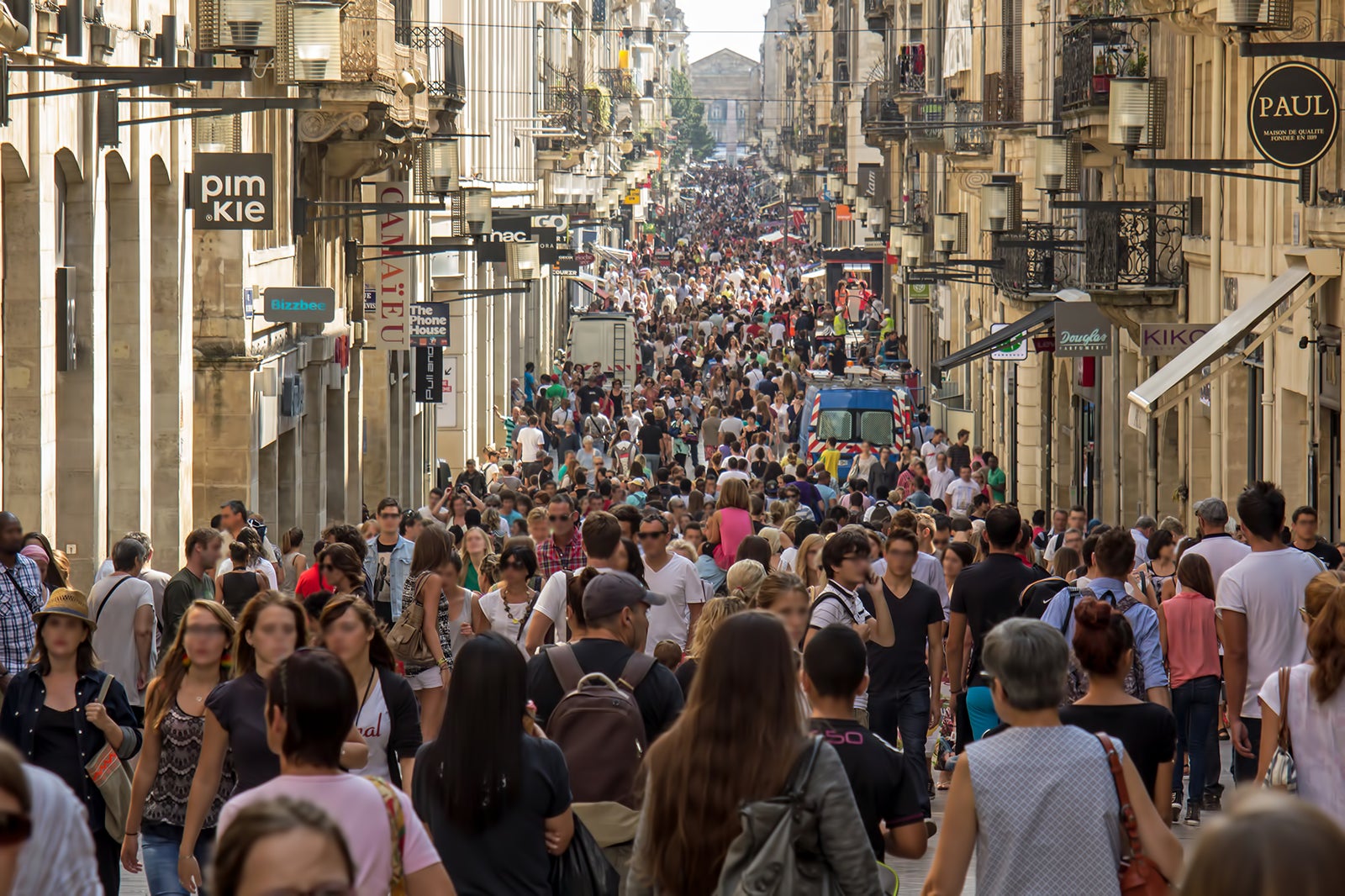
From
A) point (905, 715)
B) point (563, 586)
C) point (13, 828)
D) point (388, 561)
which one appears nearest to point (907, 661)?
point (905, 715)

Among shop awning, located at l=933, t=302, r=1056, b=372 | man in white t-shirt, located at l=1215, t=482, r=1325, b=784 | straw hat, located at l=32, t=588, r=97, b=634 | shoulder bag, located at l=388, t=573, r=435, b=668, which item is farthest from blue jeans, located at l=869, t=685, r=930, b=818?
shop awning, located at l=933, t=302, r=1056, b=372

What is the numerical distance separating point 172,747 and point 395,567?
7001 millimetres

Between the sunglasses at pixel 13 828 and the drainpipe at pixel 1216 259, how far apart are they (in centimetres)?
1943

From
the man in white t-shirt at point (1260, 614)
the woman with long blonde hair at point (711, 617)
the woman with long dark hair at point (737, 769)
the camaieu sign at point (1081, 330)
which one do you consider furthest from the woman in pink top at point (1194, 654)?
the camaieu sign at point (1081, 330)

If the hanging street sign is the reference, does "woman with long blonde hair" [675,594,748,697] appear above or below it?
below

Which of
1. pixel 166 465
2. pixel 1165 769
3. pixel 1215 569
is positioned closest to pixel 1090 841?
pixel 1165 769

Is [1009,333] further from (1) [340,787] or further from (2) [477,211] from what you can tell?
(1) [340,787]

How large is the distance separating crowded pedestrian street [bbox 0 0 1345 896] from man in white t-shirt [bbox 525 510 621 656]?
3 cm

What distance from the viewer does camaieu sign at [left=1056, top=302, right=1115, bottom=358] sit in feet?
86.9

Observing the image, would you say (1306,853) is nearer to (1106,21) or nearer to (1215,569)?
(1215,569)

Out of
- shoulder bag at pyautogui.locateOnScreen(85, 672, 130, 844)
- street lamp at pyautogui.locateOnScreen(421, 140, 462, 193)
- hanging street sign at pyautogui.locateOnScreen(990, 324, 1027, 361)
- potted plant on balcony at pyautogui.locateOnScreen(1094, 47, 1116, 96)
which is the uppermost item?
potted plant on balcony at pyautogui.locateOnScreen(1094, 47, 1116, 96)

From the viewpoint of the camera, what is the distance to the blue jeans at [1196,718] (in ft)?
36.3

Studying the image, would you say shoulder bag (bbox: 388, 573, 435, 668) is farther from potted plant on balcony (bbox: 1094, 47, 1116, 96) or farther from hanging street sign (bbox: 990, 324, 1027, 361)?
hanging street sign (bbox: 990, 324, 1027, 361)

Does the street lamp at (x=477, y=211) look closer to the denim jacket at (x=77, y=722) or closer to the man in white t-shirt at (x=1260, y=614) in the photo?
the man in white t-shirt at (x=1260, y=614)
